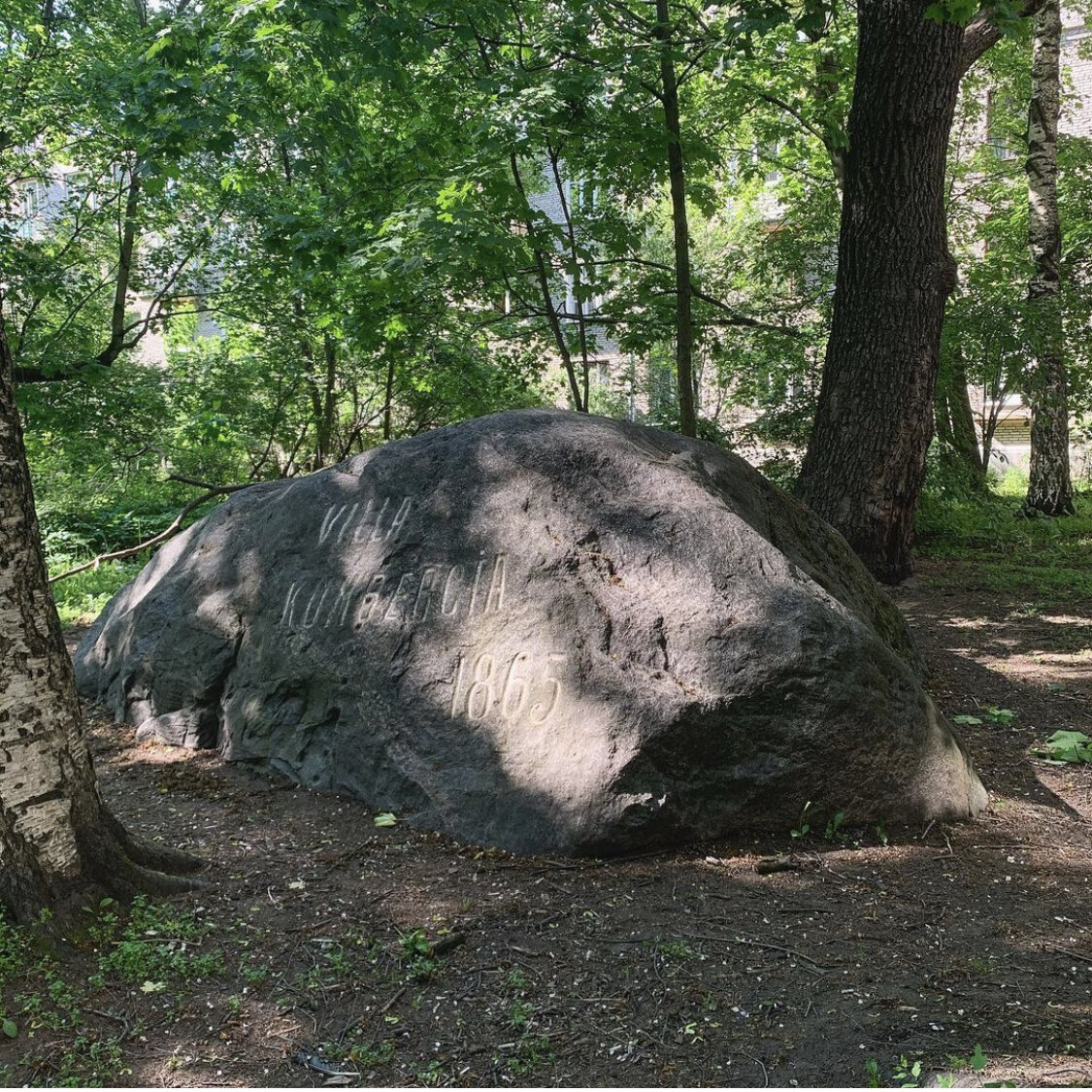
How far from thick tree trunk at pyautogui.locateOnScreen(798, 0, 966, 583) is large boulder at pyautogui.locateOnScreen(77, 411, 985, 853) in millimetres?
2818

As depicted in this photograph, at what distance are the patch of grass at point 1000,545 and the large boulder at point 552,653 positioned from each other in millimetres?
5065

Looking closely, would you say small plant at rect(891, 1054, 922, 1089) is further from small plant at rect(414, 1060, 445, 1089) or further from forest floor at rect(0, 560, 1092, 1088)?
small plant at rect(414, 1060, 445, 1089)

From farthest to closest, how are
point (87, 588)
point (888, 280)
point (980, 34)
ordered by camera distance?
point (87, 588) → point (980, 34) → point (888, 280)

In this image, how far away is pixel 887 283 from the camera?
25.3 ft

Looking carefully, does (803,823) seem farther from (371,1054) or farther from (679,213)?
(679,213)

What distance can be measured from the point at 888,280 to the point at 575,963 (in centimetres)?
646

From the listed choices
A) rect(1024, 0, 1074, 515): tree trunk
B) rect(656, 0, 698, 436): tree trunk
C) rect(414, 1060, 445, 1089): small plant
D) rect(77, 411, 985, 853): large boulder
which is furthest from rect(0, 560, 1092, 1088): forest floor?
rect(1024, 0, 1074, 515): tree trunk

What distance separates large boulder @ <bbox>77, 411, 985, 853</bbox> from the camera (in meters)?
3.89

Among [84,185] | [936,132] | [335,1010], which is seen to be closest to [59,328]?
[84,185]

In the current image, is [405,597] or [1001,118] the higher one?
[1001,118]

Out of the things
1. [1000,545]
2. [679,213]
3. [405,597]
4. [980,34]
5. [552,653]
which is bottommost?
[1000,545]

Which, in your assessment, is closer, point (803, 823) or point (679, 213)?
point (803, 823)

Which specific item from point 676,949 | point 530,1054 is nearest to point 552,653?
point 676,949

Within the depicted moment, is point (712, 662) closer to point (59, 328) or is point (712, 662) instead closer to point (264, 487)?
point (264, 487)
